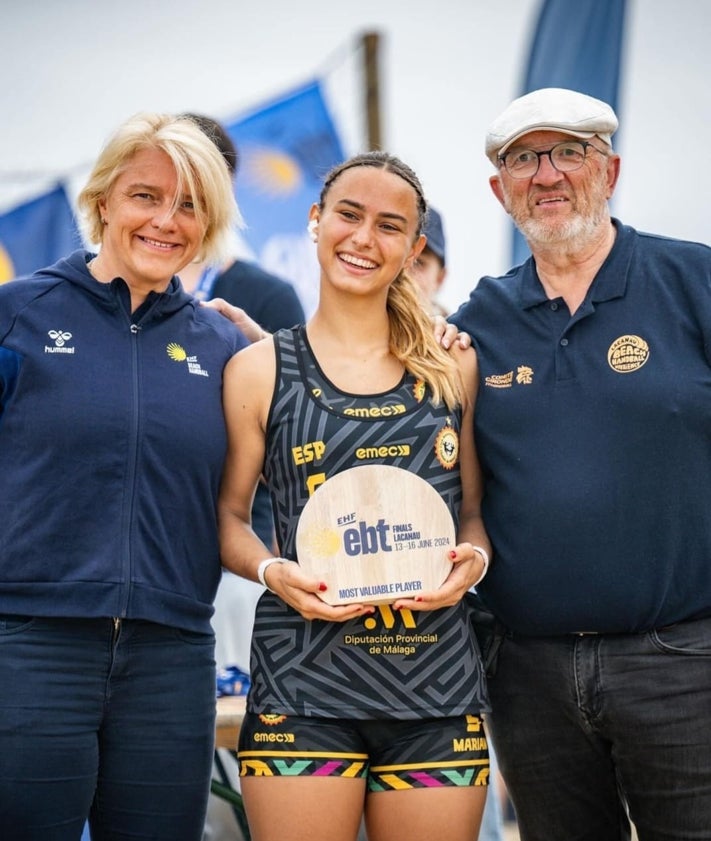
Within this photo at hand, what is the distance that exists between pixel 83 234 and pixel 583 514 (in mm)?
1644

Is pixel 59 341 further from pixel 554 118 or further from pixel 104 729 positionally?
pixel 554 118

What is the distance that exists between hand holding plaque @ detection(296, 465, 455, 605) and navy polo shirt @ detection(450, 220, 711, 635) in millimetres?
326

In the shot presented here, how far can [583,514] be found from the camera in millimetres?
3154

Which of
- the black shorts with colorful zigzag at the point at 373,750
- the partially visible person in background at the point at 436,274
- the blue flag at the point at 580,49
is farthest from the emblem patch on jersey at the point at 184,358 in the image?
the blue flag at the point at 580,49

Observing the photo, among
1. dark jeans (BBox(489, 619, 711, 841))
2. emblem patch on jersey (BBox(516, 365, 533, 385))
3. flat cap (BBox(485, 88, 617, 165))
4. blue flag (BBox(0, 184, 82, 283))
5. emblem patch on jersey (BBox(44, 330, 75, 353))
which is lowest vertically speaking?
dark jeans (BBox(489, 619, 711, 841))

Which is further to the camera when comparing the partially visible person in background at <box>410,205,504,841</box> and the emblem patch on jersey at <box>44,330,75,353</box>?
the partially visible person in background at <box>410,205,504,841</box>

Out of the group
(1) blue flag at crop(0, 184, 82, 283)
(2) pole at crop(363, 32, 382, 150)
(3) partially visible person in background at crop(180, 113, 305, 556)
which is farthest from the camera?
(1) blue flag at crop(0, 184, 82, 283)

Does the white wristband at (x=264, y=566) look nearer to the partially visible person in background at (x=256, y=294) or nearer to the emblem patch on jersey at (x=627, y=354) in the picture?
the emblem patch on jersey at (x=627, y=354)

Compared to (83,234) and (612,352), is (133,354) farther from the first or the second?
(612,352)

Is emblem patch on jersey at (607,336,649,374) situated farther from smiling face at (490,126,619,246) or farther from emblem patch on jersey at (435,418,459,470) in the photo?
emblem patch on jersey at (435,418,459,470)

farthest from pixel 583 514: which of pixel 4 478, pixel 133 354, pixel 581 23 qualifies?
pixel 581 23

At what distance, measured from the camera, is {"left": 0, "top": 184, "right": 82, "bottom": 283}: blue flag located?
26.9 ft

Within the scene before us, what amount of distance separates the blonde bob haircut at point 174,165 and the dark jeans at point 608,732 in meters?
1.51

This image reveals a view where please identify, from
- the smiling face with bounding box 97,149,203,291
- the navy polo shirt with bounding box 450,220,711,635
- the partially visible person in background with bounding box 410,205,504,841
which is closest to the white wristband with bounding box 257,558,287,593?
the navy polo shirt with bounding box 450,220,711,635
